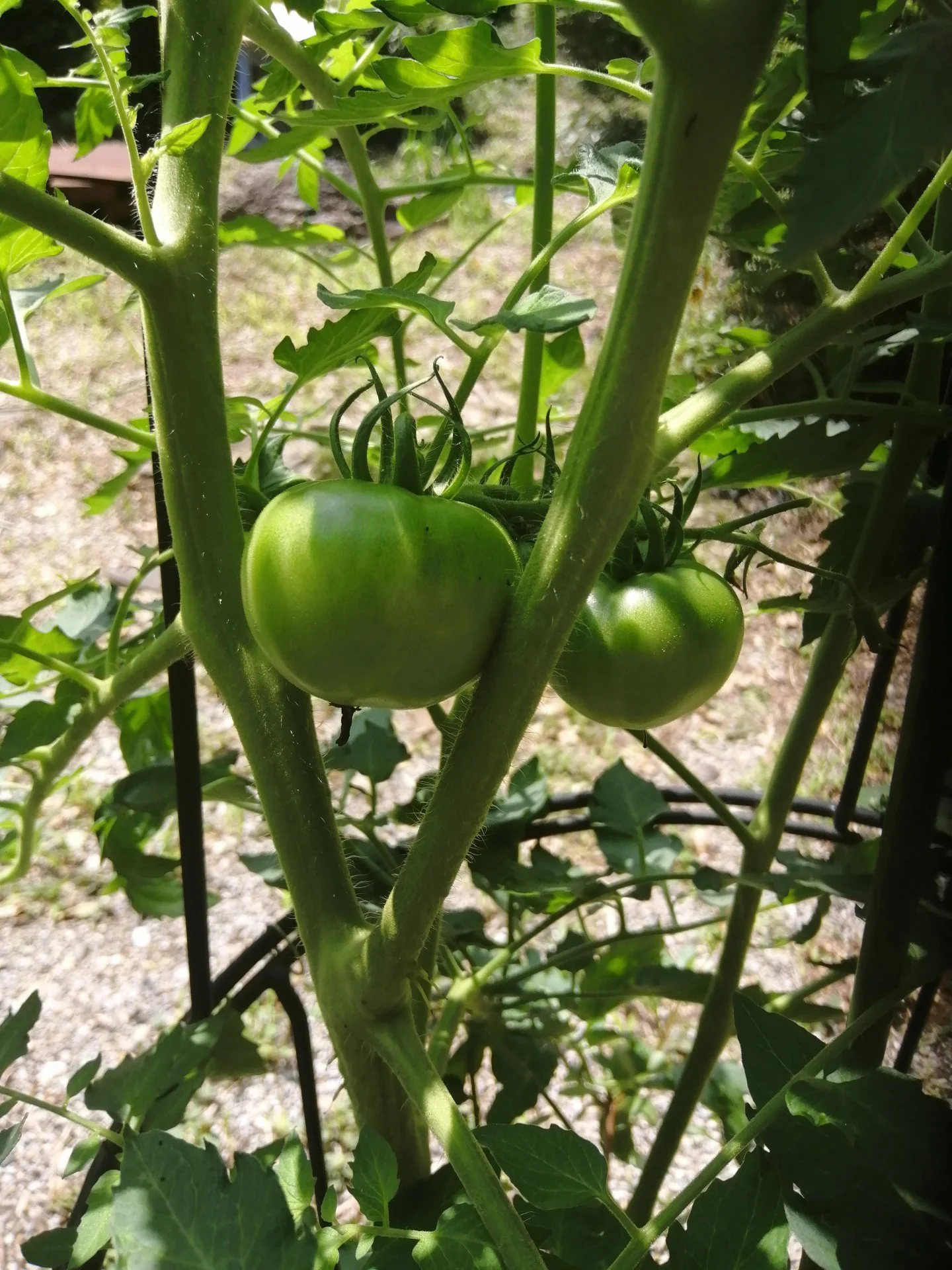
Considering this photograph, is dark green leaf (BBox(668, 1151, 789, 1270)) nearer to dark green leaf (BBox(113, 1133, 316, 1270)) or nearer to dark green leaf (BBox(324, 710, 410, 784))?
dark green leaf (BBox(113, 1133, 316, 1270))

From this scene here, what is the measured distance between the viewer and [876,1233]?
381mm

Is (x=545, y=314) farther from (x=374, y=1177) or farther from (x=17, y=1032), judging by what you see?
(x=17, y=1032)

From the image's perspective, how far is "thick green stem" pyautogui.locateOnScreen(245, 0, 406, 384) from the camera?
1.45ft

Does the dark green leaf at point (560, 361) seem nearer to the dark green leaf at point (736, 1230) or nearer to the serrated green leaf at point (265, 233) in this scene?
the serrated green leaf at point (265, 233)

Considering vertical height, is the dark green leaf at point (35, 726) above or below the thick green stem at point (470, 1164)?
above

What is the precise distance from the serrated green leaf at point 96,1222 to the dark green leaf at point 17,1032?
82 millimetres

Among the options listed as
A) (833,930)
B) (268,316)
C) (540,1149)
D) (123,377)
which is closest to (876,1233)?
(540,1149)

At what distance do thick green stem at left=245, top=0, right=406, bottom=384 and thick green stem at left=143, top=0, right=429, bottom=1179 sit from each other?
0.12 ft

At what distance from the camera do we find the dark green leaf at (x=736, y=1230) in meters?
0.38

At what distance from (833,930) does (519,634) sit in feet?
4.85

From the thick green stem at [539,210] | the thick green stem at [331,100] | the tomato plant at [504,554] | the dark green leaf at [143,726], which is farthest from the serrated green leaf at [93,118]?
the dark green leaf at [143,726]

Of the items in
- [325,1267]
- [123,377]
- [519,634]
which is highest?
[123,377]

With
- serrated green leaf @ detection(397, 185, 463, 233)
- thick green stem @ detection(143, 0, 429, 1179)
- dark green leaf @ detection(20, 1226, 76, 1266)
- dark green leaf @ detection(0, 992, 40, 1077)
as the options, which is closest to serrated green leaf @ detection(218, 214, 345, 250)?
serrated green leaf @ detection(397, 185, 463, 233)

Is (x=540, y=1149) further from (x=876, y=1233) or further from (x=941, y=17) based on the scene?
(x=941, y=17)
